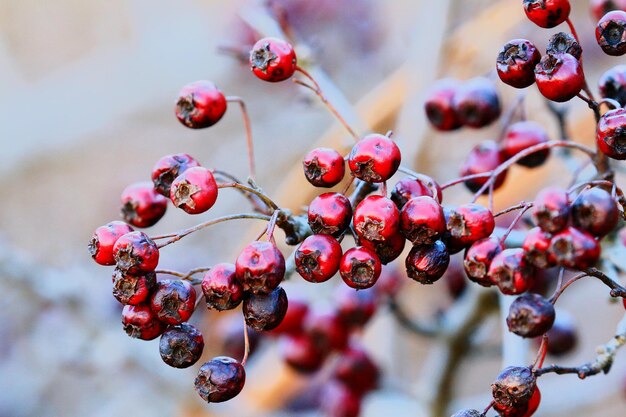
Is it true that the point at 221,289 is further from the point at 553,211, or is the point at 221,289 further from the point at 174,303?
the point at 553,211

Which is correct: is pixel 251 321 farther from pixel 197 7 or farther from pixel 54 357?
pixel 197 7

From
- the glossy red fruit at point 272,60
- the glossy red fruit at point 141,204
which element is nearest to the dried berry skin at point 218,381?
the glossy red fruit at point 141,204

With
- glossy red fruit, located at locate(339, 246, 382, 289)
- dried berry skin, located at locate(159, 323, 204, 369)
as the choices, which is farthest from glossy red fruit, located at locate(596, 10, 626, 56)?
dried berry skin, located at locate(159, 323, 204, 369)

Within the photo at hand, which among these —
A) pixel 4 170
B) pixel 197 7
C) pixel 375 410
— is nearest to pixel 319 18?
pixel 197 7

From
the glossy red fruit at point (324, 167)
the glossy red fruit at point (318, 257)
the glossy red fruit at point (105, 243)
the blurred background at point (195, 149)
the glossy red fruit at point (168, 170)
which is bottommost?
the blurred background at point (195, 149)

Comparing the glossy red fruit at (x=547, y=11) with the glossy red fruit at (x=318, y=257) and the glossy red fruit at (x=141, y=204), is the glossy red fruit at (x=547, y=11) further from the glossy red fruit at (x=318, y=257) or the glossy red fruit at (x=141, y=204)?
the glossy red fruit at (x=141, y=204)
